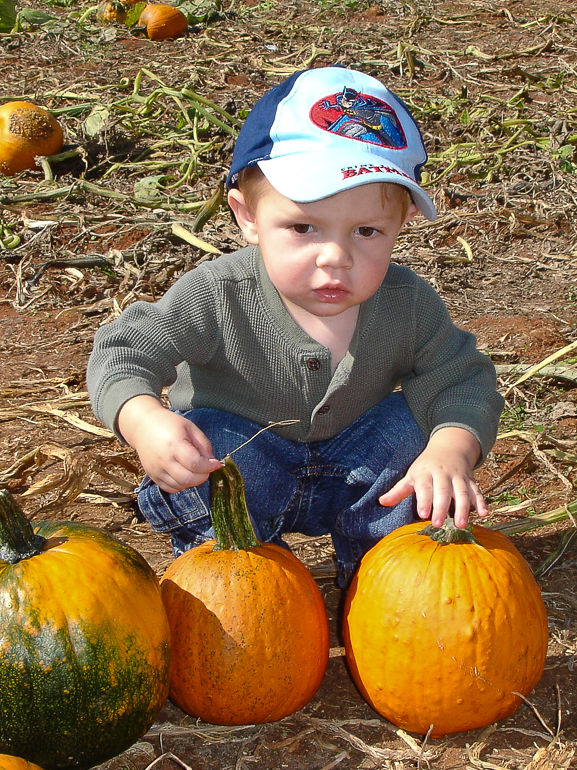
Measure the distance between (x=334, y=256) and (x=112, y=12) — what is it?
10.5 meters

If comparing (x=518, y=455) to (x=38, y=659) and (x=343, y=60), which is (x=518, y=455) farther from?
(x=343, y=60)

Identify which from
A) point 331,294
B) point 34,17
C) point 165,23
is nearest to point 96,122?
point 165,23

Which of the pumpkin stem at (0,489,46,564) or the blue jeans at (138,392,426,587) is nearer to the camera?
the pumpkin stem at (0,489,46,564)

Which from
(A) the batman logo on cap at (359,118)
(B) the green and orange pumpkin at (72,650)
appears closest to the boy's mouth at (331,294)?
(A) the batman logo on cap at (359,118)

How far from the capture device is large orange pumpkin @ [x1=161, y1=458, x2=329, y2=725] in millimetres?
2174

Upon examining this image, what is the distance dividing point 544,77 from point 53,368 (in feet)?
19.6

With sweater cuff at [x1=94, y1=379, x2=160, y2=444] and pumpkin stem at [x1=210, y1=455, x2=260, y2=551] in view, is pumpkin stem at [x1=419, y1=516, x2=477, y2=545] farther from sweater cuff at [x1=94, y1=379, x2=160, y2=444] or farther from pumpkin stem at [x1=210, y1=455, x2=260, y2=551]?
sweater cuff at [x1=94, y1=379, x2=160, y2=444]

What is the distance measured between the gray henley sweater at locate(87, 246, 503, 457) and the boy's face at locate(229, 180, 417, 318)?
0.78ft

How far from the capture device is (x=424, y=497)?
2352mm

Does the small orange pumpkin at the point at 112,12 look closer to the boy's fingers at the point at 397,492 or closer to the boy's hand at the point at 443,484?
the boy's hand at the point at 443,484

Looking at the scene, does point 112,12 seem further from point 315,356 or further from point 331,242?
point 331,242

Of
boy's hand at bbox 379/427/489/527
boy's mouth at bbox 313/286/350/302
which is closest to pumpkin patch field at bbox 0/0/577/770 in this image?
boy's hand at bbox 379/427/489/527

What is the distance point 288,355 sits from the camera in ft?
8.97

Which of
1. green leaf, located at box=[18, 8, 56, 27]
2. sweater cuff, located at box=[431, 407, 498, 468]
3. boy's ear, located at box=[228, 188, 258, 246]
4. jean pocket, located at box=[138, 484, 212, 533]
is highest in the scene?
boy's ear, located at box=[228, 188, 258, 246]
